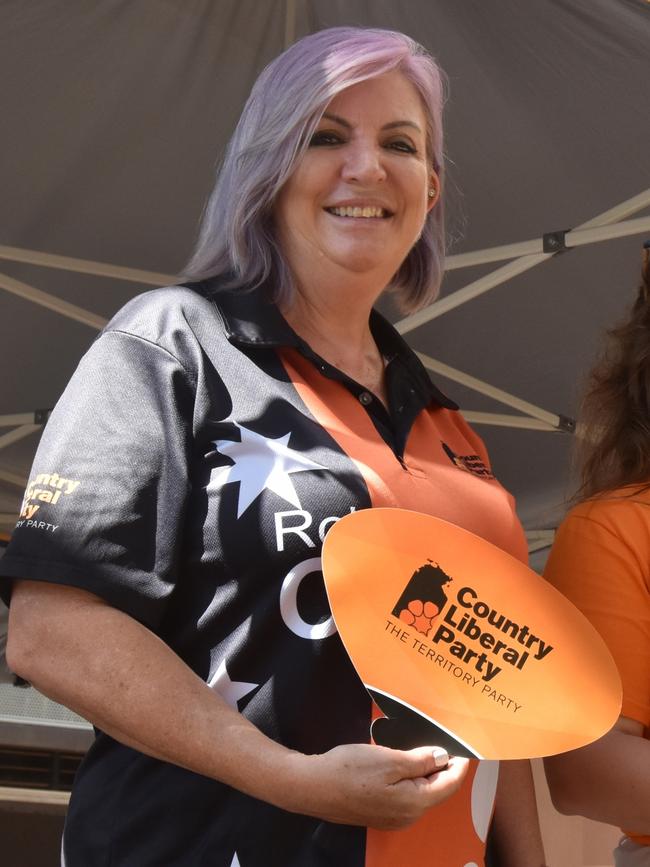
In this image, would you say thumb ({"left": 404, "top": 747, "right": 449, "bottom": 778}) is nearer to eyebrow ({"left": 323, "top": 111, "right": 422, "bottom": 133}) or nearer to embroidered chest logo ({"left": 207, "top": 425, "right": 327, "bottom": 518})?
embroidered chest logo ({"left": 207, "top": 425, "right": 327, "bottom": 518})

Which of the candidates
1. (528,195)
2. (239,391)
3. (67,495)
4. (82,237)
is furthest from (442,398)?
(82,237)

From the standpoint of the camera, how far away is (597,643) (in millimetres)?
1376

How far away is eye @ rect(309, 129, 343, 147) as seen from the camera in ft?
5.58

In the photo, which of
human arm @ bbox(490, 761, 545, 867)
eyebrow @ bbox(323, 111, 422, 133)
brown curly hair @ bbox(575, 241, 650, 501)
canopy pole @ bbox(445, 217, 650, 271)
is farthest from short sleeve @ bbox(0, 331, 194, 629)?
canopy pole @ bbox(445, 217, 650, 271)

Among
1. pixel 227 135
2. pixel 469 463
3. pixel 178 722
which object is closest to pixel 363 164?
pixel 469 463

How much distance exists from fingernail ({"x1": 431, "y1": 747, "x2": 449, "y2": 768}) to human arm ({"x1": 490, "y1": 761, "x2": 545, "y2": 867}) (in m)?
0.48

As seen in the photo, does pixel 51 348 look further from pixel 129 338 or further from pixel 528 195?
pixel 129 338

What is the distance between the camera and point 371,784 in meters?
1.17

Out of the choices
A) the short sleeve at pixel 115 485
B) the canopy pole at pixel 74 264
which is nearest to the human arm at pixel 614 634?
the short sleeve at pixel 115 485

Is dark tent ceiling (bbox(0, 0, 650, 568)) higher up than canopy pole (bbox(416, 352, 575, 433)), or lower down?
higher up

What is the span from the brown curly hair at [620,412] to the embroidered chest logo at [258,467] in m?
0.67

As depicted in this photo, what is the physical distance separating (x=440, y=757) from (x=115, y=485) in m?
0.45

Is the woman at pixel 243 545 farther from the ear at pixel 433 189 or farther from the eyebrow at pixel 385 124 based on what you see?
the ear at pixel 433 189

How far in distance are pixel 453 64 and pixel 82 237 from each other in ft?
4.83
